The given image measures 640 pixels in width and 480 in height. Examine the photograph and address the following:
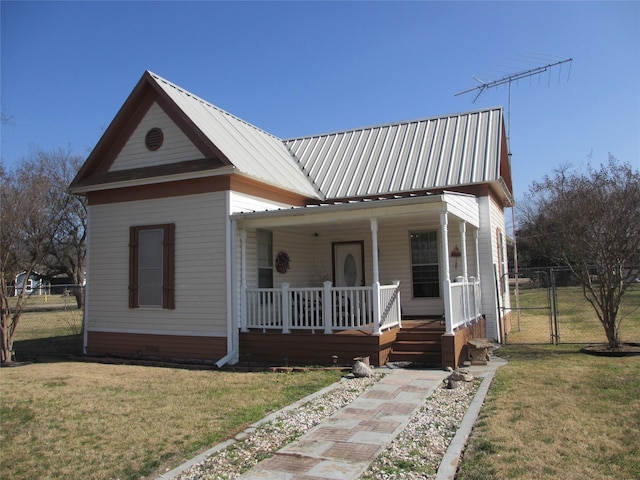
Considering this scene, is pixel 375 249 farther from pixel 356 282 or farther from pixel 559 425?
pixel 559 425

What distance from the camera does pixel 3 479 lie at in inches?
A: 196

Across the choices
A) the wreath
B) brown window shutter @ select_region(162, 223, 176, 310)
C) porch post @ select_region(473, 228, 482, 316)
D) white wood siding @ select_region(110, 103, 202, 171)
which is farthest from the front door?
white wood siding @ select_region(110, 103, 202, 171)

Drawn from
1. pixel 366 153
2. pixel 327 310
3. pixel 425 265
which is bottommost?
pixel 327 310

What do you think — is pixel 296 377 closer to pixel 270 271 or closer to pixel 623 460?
pixel 270 271

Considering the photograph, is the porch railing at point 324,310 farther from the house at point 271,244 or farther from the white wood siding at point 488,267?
the white wood siding at point 488,267

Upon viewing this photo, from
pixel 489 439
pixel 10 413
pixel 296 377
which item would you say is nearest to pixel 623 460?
Result: pixel 489 439

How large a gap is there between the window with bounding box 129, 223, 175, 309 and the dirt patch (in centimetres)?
958

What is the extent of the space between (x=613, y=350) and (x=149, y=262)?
10.6 metres

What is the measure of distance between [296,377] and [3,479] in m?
5.29

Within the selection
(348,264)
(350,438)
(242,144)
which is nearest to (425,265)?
(348,264)

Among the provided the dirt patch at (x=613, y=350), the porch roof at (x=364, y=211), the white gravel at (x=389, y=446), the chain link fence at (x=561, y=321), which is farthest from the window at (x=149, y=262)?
the dirt patch at (x=613, y=350)

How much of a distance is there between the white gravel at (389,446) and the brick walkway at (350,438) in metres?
0.12

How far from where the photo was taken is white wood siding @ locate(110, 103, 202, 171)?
40.7 feet

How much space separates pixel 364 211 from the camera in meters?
10.7
